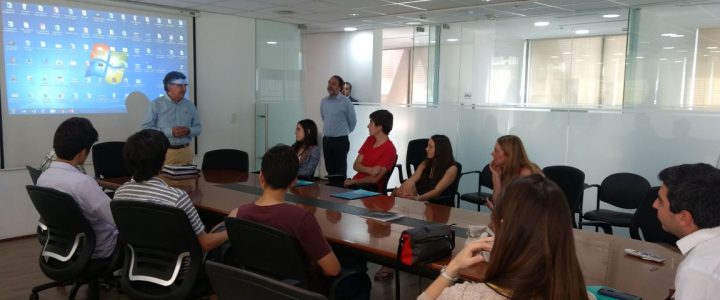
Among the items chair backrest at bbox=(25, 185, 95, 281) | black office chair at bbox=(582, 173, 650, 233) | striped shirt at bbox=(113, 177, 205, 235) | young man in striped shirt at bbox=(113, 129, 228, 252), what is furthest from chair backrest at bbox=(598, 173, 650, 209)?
chair backrest at bbox=(25, 185, 95, 281)

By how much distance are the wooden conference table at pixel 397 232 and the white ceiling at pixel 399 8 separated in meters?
2.57

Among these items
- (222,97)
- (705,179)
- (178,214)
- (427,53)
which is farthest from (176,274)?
(427,53)

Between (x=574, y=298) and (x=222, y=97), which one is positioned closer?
(x=574, y=298)

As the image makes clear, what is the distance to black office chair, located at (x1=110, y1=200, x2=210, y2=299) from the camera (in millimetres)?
2502

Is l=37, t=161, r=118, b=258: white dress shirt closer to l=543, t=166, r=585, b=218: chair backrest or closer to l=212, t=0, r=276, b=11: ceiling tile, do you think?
l=543, t=166, r=585, b=218: chair backrest

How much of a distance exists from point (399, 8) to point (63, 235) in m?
4.35

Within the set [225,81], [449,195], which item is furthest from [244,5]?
[449,195]

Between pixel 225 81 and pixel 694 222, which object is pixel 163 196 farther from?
pixel 225 81

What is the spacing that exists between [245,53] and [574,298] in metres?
6.56

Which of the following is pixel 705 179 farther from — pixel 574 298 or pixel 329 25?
pixel 329 25

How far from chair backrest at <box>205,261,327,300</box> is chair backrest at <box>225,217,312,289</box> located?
0.58m

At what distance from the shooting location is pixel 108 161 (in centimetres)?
495

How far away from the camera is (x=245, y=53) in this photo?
24.4ft

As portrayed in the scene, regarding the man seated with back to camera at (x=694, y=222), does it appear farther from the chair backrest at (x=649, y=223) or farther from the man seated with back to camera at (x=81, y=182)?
the man seated with back to camera at (x=81, y=182)
